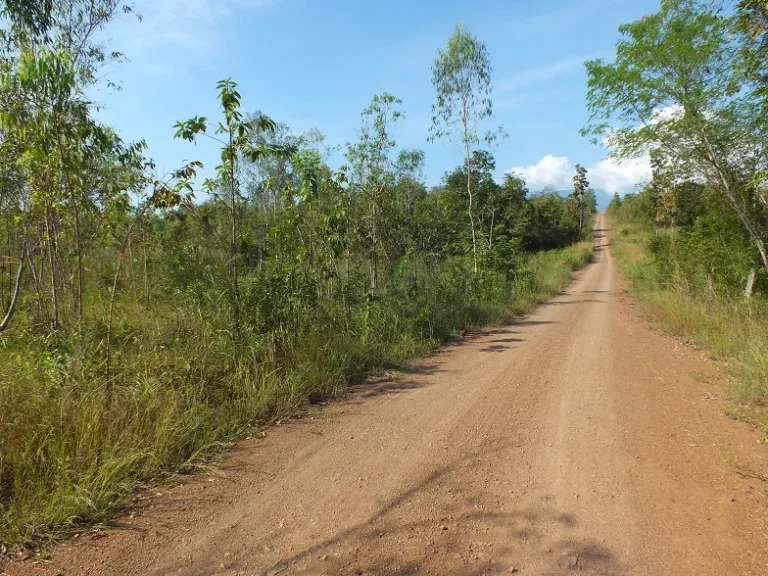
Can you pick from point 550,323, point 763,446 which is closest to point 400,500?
point 763,446

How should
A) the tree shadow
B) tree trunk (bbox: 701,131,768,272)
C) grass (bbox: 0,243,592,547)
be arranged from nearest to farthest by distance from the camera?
the tree shadow, grass (bbox: 0,243,592,547), tree trunk (bbox: 701,131,768,272)

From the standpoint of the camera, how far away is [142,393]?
4441mm

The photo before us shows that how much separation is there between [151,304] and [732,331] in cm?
871

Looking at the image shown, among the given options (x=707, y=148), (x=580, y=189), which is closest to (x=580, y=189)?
(x=580, y=189)

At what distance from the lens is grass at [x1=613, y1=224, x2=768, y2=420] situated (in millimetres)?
5441

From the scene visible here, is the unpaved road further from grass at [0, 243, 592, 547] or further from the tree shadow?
grass at [0, 243, 592, 547]

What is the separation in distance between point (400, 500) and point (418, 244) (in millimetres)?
10663

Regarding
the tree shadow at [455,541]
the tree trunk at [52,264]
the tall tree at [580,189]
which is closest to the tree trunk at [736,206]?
the tree shadow at [455,541]

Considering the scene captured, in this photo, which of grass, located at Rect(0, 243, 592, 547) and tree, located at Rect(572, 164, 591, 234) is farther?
tree, located at Rect(572, 164, 591, 234)

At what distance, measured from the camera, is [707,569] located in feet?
8.77

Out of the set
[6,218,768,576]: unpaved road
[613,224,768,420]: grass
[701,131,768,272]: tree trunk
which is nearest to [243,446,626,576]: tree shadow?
[6,218,768,576]: unpaved road

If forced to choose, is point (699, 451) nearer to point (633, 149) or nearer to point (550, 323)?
point (550, 323)

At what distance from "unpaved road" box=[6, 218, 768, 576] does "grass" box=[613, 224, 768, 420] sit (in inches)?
12.9

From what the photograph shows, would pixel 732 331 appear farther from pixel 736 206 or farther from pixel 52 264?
pixel 52 264
